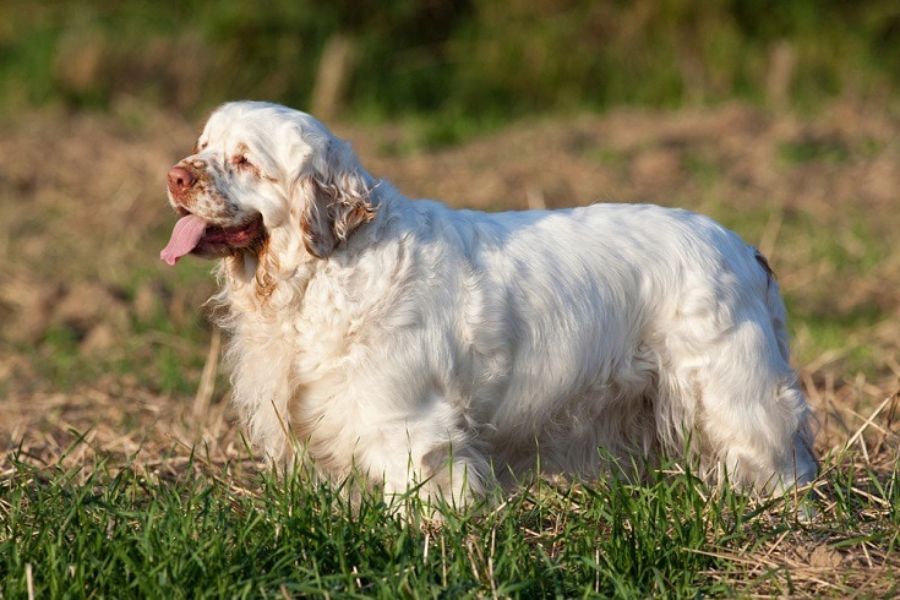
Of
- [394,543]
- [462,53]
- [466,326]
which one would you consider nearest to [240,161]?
[466,326]

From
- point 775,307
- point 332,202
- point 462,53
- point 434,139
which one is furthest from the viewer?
point 462,53

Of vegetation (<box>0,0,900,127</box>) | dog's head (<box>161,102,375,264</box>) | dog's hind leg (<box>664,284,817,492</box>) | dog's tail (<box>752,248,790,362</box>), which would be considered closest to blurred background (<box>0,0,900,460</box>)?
vegetation (<box>0,0,900,127</box>)

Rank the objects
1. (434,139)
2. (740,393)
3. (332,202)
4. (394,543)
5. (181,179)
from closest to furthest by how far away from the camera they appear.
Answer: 1. (394,543)
2. (181,179)
3. (332,202)
4. (740,393)
5. (434,139)

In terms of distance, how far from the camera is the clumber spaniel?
159 inches

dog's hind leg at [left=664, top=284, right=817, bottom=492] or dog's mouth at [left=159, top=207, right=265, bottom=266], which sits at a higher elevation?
dog's mouth at [left=159, top=207, right=265, bottom=266]

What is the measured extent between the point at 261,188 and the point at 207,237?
21 centimetres

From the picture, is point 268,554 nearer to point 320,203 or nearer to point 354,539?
point 354,539

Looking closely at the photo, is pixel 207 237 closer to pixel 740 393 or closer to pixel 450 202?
pixel 740 393

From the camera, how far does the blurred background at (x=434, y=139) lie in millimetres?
6870

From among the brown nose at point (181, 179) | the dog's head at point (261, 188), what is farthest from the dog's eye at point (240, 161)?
the brown nose at point (181, 179)

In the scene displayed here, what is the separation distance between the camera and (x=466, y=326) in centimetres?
414

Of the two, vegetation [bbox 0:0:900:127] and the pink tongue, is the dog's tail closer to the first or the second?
the pink tongue

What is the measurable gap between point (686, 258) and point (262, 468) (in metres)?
1.43

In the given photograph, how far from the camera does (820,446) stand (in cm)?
510
